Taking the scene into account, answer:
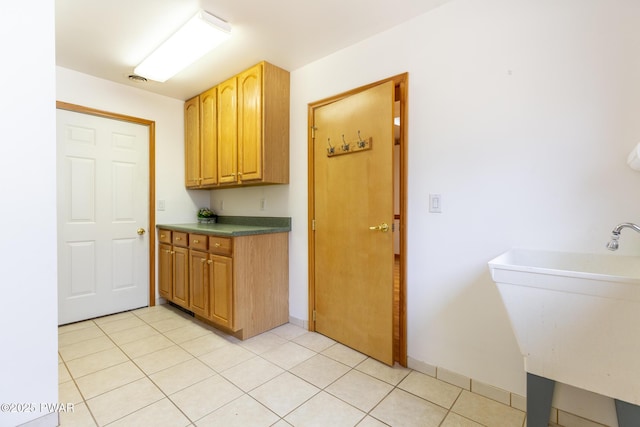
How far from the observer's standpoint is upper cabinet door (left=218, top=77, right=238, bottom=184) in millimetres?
2803

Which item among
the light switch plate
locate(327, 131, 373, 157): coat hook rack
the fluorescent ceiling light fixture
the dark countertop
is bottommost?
the dark countertop

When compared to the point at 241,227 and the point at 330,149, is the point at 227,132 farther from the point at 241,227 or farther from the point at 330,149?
the point at 330,149

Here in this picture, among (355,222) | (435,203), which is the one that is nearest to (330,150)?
(355,222)

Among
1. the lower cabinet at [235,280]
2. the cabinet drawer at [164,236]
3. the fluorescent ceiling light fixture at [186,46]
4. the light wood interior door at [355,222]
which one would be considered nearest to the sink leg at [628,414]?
the light wood interior door at [355,222]

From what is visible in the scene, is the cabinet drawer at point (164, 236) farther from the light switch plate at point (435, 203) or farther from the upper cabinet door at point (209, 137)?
the light switch plate at point (435, 203)

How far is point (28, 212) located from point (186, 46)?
1505 millimetres

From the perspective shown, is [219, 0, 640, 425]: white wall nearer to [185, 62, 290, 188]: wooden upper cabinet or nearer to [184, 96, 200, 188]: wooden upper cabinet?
[185, 62, 290, 188]: wooden upper cabinet

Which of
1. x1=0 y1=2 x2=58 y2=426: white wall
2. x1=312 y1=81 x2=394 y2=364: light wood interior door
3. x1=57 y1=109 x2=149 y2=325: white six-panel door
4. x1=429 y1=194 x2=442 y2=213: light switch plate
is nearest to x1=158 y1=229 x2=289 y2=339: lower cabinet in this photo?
x1=312 y1=81 x2=394 y2=364: light wood interior door

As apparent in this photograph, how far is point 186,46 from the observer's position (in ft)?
7.17

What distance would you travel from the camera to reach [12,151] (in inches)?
55.2

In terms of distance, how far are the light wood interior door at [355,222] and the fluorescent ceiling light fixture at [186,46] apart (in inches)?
36.9

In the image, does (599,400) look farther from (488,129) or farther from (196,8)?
(196,8)

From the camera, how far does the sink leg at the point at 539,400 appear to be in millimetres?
1286

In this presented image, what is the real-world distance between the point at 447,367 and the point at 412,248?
2.55ft
